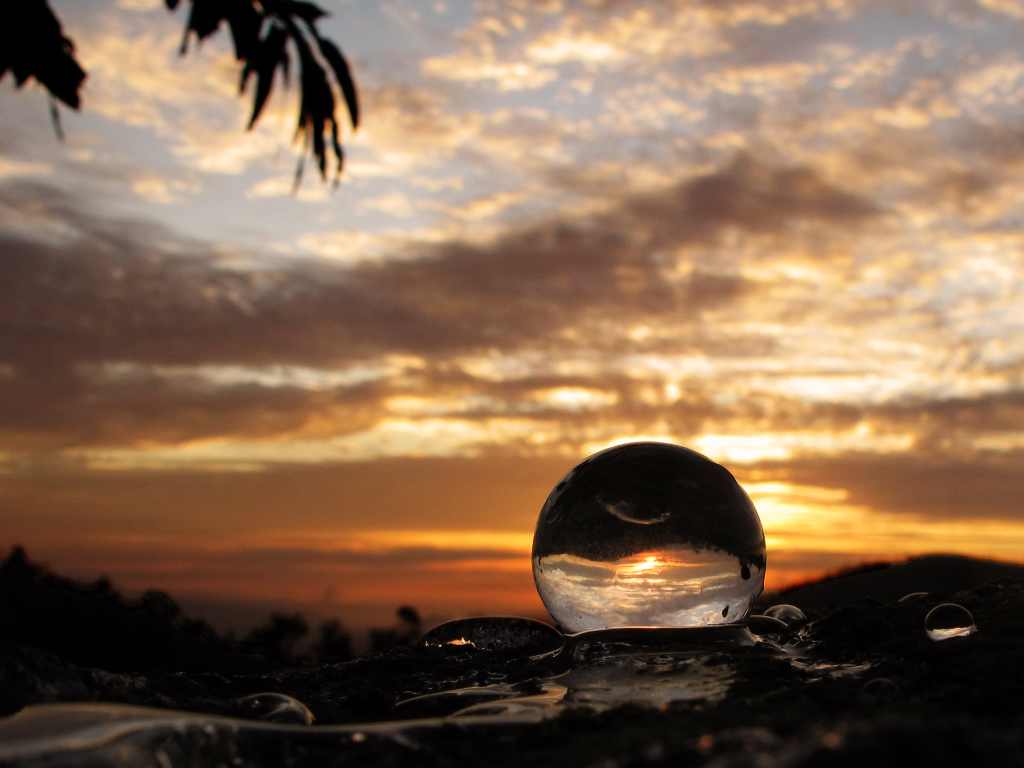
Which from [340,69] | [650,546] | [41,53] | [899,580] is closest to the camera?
[41,53]

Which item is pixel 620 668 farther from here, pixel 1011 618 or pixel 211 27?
pixel 211 27

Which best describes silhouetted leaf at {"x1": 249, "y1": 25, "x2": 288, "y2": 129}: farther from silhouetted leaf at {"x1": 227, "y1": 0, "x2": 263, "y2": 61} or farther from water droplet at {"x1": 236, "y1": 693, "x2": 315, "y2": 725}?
water droplet at {"x1": 236, "y1": 693, "x2": 315, "y2": 725}

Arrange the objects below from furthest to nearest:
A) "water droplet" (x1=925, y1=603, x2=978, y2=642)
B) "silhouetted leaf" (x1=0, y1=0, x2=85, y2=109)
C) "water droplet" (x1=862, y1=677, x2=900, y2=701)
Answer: "water droplet" (x1=925, y1=603, x2=978, y2=642) → "silhouetted leaf" (x1=0, y1=0, x2=85, y2=109) → "water droplet" (x1=862, y1=677, x2=900, y2=701)

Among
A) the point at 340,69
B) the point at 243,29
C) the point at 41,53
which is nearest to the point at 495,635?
the point at 340,69

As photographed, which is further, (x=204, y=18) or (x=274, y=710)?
(x=204, y=18)

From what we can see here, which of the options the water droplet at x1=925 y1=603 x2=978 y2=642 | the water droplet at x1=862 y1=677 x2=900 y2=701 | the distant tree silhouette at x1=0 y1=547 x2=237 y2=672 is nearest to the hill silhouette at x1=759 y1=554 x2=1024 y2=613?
the water droplet at x1=925 y1=603 x2=978 y2=642

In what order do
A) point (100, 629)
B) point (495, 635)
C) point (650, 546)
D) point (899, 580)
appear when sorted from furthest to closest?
point (899, 580), point (100, 629), point (495, 635), point (650, 546)

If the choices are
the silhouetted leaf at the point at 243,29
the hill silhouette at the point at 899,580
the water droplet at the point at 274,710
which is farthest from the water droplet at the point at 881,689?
the hill silhouette at the point at 899,580

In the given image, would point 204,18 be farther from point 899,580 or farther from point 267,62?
point 899,580
